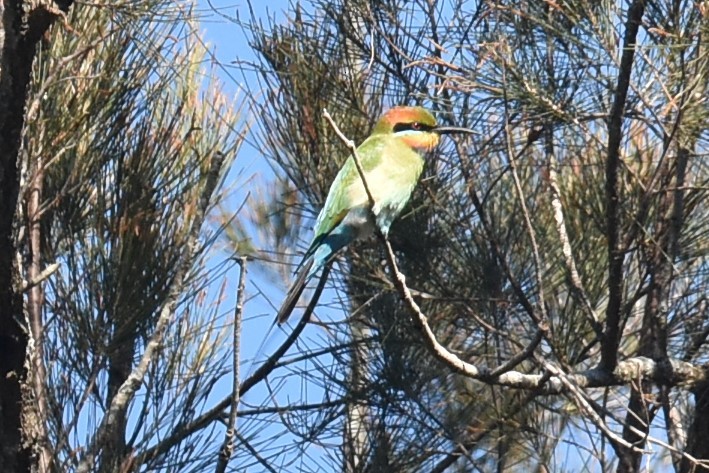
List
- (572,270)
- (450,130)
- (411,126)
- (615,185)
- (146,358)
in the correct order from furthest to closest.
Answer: (411,126) < (450,130) < (572,270) < (615,185) < (146,358)

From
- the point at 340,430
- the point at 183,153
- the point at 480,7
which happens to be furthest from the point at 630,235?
the point at 183,153

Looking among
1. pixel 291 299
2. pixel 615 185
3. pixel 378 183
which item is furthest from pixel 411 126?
pixel 615 185

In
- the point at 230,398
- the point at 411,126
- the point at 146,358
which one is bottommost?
the point at 146,358

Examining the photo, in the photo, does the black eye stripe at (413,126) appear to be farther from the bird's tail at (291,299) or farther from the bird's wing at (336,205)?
the bird's tail at (291,299)

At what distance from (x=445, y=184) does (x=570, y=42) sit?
1.53 ft

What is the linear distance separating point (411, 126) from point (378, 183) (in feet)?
0.38

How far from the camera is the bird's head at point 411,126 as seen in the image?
2074 mm

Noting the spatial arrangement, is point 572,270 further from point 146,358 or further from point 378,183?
point 146,358

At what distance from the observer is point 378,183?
6.97ft

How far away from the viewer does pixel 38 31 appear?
1.44 meters

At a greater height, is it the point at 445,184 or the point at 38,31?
the point at 445,184

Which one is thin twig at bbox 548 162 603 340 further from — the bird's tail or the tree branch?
the bird's tail

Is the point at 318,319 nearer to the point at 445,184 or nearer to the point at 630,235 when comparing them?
the point at 445,184

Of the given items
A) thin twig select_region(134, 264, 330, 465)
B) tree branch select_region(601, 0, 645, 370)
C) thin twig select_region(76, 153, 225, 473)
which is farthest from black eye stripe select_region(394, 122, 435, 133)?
thin twig select_region(76, 153, 225, 473)
